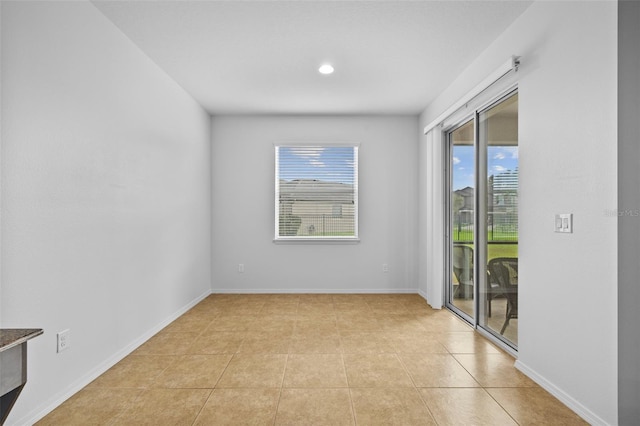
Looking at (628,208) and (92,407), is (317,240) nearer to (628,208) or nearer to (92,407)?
(92,407)

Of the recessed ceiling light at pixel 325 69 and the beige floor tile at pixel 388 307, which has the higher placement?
the recessed ceiling light at pixel 325 69

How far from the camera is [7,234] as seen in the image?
192cm

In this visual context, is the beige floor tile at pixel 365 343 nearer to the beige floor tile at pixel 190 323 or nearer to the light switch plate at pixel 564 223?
the beige floor tile at pixel 190 323

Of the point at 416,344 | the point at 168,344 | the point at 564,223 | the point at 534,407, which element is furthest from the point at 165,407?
the point at 564,223

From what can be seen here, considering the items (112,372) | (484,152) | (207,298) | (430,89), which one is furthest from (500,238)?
(207,298)

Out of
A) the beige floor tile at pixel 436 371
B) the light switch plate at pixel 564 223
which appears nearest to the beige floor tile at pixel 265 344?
the beige floor tile at pixel 436 371

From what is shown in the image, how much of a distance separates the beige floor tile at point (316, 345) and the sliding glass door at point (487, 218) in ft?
4.77

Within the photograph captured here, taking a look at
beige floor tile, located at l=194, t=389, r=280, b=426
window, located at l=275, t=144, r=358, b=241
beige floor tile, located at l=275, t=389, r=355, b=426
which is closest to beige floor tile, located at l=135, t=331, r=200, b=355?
beige floor tile, located at l=194, t=389, r=280, b=426

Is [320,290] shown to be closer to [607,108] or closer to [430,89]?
[430,89]

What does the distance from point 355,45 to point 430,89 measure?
Result: 1536 mm

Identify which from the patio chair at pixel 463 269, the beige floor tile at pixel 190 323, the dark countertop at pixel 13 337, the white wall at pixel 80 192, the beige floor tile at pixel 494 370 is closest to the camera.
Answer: the dark countertop at pixel 13 337

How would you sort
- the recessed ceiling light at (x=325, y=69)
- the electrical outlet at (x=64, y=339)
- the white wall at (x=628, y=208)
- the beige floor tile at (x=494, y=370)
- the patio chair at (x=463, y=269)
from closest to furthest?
the white wall at (x=628, y=208), the electrical outlet at (x=64, y=339), the beige floor tile at (x=494, y=370), the recessed ceiling light at (x=325, y=69), the patio chair at (x=463, y=269)

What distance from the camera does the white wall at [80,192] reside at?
6.52 ft

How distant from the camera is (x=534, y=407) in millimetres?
2209
